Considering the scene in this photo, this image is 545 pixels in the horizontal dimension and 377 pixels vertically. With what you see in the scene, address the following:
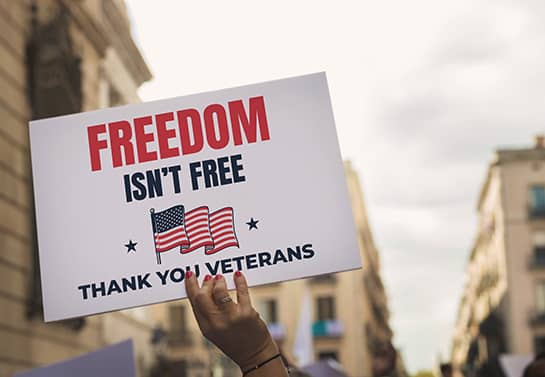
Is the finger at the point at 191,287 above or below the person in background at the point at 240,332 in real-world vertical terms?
above

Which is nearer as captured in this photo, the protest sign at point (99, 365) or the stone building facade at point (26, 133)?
the protest sign at point (99, 365)

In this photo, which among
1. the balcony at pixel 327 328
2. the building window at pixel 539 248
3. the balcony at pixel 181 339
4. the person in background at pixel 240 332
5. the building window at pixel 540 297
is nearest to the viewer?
the person in background at pixel 240 332

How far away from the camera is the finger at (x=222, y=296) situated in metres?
2.65

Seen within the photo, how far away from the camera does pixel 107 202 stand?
3.56 meters

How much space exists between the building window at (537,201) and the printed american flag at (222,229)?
173 feet

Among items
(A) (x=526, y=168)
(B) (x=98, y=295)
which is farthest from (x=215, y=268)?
(A) (x=526, y=168)

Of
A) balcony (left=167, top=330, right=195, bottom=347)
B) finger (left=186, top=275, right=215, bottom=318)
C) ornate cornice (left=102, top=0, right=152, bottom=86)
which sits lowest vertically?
finger (left=186, top=275, right=215, bottom=318)

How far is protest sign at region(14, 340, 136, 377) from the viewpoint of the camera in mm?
3496

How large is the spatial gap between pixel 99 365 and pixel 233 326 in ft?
3.43

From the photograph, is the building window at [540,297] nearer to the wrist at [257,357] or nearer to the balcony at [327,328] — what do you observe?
the balcony at [327,328]

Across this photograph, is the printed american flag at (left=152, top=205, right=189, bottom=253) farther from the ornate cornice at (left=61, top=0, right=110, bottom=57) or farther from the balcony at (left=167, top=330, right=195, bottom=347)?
the balcony at (left=167, top=330, right=195, bottom=347)

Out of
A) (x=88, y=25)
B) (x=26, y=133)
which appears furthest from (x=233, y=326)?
(x=88, y=25)

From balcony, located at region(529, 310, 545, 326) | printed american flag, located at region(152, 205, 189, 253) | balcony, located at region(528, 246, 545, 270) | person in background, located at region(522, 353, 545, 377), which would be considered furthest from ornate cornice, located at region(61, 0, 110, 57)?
balcony, located at region(528, 246, 545, 270)

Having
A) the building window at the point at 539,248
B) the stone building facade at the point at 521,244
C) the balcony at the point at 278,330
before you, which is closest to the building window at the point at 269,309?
the balcony at the point at 278,330
